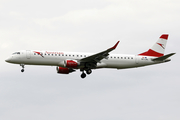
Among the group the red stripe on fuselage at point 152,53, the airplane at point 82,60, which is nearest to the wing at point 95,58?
the airplane at point 82,60

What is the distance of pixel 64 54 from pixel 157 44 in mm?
17514

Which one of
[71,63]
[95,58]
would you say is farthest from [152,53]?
[71,63]

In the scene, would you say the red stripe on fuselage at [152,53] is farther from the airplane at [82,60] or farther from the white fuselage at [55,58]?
the white fuselage at [55,58]

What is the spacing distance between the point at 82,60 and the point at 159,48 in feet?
50.2

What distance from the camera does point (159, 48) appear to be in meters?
64.9

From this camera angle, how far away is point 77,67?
57.1 meters

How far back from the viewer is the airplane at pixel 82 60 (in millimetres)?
55969

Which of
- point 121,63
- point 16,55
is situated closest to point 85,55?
point 121,63

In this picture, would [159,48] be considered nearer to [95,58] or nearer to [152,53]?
[152,53]

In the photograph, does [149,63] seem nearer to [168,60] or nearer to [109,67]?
[168,60]

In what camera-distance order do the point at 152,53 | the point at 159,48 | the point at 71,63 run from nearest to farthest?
the point at 71,63
the point at 152,53
the point at 159,48

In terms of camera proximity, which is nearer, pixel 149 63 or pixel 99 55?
pixel 99 55

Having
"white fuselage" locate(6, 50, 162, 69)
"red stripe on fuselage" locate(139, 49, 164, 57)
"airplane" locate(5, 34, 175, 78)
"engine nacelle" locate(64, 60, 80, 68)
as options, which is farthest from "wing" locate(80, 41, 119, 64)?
"red stripe on fuselage" locate(139, 49, 164, 57)

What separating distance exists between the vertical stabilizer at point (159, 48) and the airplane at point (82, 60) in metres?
0.67
